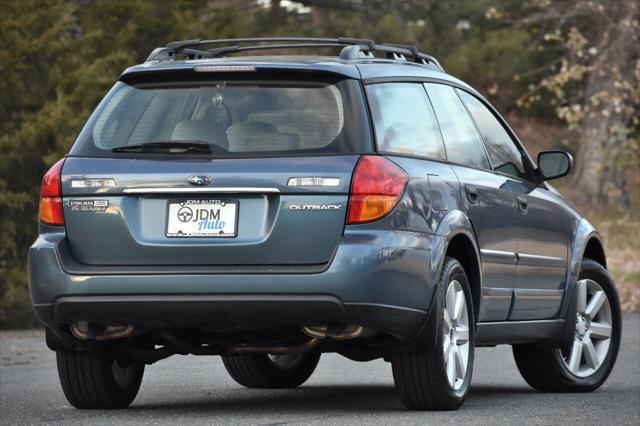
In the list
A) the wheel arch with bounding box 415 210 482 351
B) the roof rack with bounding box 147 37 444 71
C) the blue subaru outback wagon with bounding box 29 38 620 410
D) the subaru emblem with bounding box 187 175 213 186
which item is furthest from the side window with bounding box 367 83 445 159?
the subaru emblem with bounding box 187 175 213 186

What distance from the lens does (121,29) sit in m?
26.1

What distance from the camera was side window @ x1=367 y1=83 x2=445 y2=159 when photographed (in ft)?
25.4

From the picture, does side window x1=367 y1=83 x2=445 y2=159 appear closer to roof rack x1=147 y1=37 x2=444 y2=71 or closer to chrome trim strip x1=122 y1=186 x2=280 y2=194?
roof rack x1=147 y1=37 x2=444 y2=71

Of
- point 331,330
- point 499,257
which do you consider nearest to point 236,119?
point 331,330

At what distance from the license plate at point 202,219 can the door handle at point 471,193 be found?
1.47 meters

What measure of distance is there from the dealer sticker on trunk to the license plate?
33cm

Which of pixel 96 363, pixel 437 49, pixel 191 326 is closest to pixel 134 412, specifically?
pixel 96 363

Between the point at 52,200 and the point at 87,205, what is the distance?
8.8 inches

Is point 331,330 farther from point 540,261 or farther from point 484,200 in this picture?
point 540,261

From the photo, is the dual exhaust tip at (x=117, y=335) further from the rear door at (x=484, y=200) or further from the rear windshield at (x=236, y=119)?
the rear door at (x=484, y=200)

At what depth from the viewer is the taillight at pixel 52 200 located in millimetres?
7695

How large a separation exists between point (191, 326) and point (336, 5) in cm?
3014

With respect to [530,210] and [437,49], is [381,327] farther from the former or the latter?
[437,49]

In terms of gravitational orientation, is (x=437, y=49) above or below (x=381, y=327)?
below
